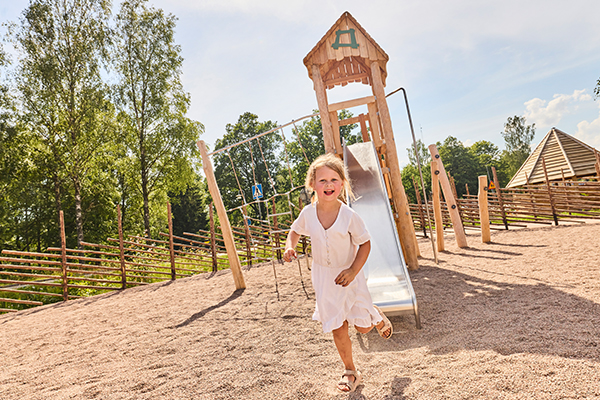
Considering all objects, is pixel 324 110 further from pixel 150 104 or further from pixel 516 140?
pixel 516 140

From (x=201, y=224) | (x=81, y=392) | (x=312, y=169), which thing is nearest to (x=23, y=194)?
(x=201, y=224)

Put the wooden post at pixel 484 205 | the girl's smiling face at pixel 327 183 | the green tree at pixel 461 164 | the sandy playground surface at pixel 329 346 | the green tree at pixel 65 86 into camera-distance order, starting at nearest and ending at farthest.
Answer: the sandy playground surface at pixel 329 346
the girl's smiling face at pixel 327 183
the wooden post at pixel 484 205
the green tree at pixel 65 86
the green tree at pixel 461 164

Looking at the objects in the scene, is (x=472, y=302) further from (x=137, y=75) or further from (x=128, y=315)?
(x=137, y=75)

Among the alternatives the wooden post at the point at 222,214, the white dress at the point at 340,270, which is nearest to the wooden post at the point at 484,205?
the wooden post at the point at 222,214

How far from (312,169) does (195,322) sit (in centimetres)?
324

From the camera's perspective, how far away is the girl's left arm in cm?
200

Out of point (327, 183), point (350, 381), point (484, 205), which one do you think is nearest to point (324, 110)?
point (327, 183)

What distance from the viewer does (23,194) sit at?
1983 centimetres

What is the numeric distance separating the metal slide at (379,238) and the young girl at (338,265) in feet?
3.68

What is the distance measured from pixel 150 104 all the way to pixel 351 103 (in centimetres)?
1528

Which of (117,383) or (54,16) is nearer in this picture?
(117,383)

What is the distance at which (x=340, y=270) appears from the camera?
2182mm

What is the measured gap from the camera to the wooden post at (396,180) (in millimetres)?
5770

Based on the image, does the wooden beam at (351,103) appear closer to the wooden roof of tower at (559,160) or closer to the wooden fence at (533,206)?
the wooden fence at (533,206)
